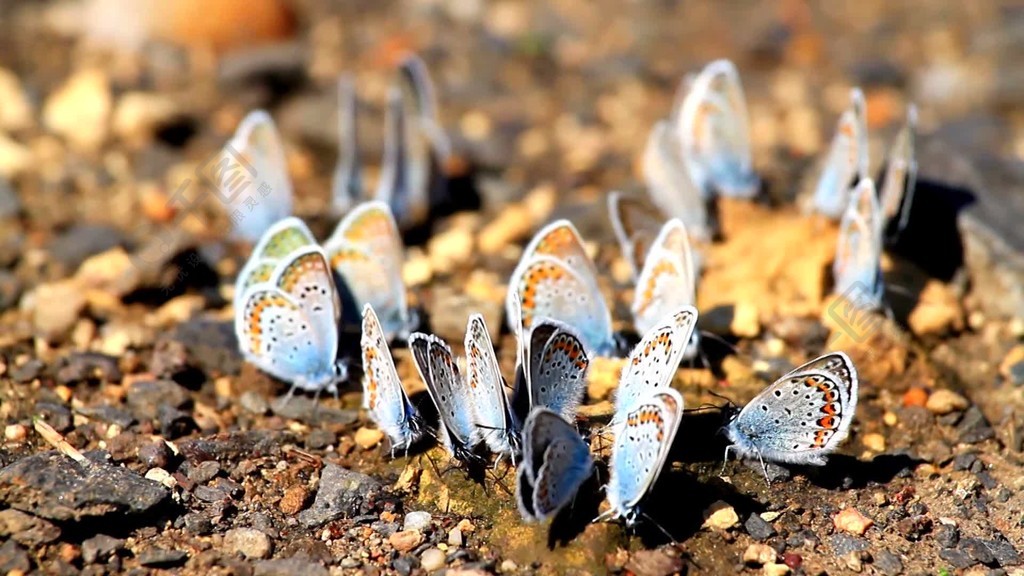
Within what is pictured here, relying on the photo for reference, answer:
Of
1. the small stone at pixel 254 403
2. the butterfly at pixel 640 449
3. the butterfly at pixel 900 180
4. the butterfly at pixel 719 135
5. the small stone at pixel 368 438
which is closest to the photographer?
the butterfly at pixel 640 449

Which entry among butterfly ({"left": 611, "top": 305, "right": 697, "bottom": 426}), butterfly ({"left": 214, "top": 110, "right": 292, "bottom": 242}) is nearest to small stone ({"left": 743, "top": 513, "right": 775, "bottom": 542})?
butterfly ({"left": 611, "top": 305, "right": 697, "bottom": 426})

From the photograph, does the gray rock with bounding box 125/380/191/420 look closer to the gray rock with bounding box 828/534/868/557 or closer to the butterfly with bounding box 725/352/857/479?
the butterfly with bounding box 725/352/857/479

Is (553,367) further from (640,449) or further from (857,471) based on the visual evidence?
(857,471)

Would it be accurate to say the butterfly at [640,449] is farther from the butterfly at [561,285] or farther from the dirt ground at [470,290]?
the butterfly at [561,285]

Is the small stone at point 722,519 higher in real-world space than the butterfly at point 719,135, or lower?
lower

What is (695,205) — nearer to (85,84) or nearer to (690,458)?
(690,458)

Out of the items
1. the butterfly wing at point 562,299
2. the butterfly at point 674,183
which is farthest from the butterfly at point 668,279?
the butterfly at point 674,183
